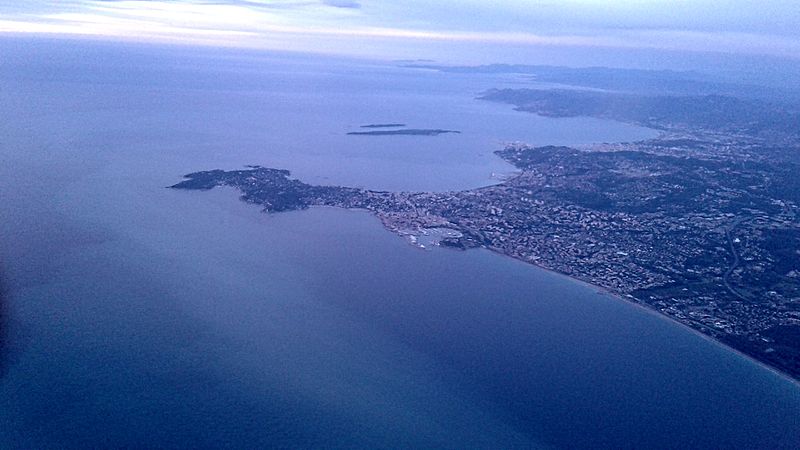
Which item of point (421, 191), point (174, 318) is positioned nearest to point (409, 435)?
point (174, 318)

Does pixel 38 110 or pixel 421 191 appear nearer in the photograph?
pixel 421 191

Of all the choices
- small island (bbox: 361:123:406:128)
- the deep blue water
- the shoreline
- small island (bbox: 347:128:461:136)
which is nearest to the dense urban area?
the shoreline

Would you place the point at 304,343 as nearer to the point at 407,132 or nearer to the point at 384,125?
the point at 407,132

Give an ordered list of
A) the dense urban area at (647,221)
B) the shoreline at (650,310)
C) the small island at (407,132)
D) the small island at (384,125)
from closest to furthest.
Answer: the shoreline at (650,310), the dense urban area at (647,221), the small island at (407,132), the small island at (384,125)

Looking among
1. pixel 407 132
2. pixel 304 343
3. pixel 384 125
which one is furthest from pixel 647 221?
pixel 384 125

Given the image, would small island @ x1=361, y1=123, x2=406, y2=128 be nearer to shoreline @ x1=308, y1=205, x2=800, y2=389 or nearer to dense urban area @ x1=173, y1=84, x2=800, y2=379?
dense urban area @ x1=173, y1=84, x2=800, y2=379

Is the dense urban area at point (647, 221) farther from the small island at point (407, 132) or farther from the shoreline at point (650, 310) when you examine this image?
the small island at point (407, 132)

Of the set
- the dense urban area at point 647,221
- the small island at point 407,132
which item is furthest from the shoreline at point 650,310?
the small island at point 407,132

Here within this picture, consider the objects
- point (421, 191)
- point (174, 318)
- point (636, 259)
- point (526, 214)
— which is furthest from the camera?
point (421, 191)

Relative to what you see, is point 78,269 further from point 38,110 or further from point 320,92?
point 320,92

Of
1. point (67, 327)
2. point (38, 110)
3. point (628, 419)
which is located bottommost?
point (628, 419)
